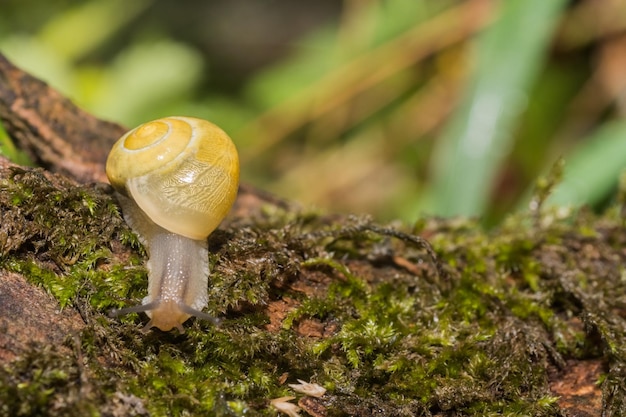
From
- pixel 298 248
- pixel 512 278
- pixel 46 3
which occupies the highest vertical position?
pixel 512 278

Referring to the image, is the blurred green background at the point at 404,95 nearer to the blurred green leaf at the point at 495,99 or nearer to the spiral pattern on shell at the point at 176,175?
the blurred green leaf at the point at 495,99

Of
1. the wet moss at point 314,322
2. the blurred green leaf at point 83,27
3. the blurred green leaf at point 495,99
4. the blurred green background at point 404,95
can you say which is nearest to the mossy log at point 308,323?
the wet moss at point 314,322

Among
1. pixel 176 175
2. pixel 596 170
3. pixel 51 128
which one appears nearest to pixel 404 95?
pixel 596 170

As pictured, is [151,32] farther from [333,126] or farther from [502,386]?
[502,386]

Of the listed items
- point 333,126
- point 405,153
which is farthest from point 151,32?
point 405,153

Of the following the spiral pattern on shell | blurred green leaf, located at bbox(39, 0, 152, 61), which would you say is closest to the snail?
the spiral pattern on shell
